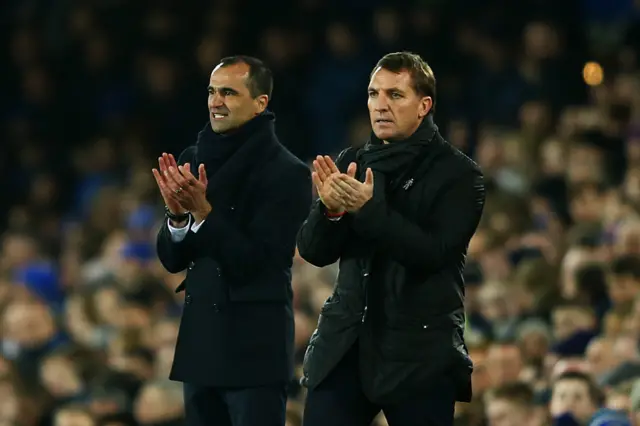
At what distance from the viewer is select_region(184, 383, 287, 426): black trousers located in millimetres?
5766

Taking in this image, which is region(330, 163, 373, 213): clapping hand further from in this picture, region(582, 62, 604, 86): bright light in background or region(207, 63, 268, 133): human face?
region(582, 62, 604, 86): bright light in background

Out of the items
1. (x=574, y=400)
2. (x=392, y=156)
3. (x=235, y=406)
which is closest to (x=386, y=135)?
(x=392, y=156)

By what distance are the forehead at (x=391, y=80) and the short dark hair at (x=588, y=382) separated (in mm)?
2894

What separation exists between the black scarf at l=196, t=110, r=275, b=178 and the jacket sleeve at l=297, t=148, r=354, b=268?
0.74 metres

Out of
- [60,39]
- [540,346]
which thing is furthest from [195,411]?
[60,39]

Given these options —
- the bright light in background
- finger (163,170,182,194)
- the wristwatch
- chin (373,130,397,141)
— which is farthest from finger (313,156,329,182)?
the bright light in background

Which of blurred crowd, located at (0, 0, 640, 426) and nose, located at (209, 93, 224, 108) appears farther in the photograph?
blurred crowd, located at (0, 0, 640, 426)

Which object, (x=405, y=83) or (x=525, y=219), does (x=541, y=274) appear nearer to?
(x=525, y=219)

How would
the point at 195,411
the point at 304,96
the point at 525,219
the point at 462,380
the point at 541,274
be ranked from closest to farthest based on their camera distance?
the point at 462,380, the point at 195,411, the point at 541,274, the point at 525,219, the point at 304,96

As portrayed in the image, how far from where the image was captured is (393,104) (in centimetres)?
532

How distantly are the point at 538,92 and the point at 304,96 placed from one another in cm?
221

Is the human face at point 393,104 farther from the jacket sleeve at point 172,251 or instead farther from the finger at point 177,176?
the jacket sleeve at point 172,251

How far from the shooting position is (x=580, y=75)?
1156 cm

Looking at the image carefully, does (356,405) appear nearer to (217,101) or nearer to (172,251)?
(172,251)
